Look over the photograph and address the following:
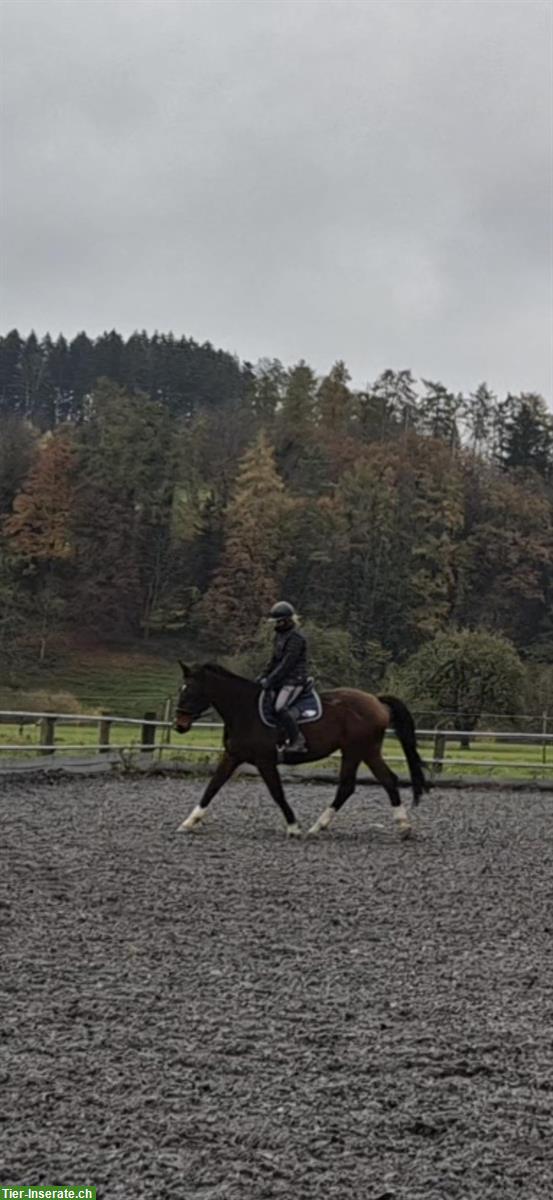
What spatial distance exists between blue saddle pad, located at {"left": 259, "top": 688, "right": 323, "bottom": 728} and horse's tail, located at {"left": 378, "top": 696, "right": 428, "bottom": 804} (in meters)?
0.88

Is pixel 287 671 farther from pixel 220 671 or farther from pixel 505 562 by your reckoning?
pixel 505 562

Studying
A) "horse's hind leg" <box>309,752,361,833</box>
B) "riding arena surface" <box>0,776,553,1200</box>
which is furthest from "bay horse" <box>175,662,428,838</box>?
"riding arena surface" <box>0,776,553,1200</box>

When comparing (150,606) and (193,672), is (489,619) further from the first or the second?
(193,672)

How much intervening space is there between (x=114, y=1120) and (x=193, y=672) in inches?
299

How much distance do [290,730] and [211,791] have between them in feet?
3.10

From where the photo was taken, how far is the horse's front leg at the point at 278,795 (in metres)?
10.3

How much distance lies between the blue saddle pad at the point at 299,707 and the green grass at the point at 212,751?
3.38 m

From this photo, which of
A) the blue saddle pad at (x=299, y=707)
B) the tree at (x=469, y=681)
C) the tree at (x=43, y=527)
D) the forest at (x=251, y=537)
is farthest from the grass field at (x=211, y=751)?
→ the tree at (x=43, y=527)

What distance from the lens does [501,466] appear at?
91438 mm

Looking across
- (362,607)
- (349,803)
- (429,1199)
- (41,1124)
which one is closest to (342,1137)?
(429,1199)

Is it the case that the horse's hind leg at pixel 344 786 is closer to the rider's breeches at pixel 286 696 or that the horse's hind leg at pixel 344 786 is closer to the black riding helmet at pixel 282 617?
the rider's breeches at pixel 286 696

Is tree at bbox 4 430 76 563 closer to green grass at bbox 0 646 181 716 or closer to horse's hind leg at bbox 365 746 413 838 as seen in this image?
green grass at bbox 0 646 181 716

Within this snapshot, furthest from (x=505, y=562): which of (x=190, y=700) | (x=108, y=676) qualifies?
(x=190, y=700)

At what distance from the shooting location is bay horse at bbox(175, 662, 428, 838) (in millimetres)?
10547
